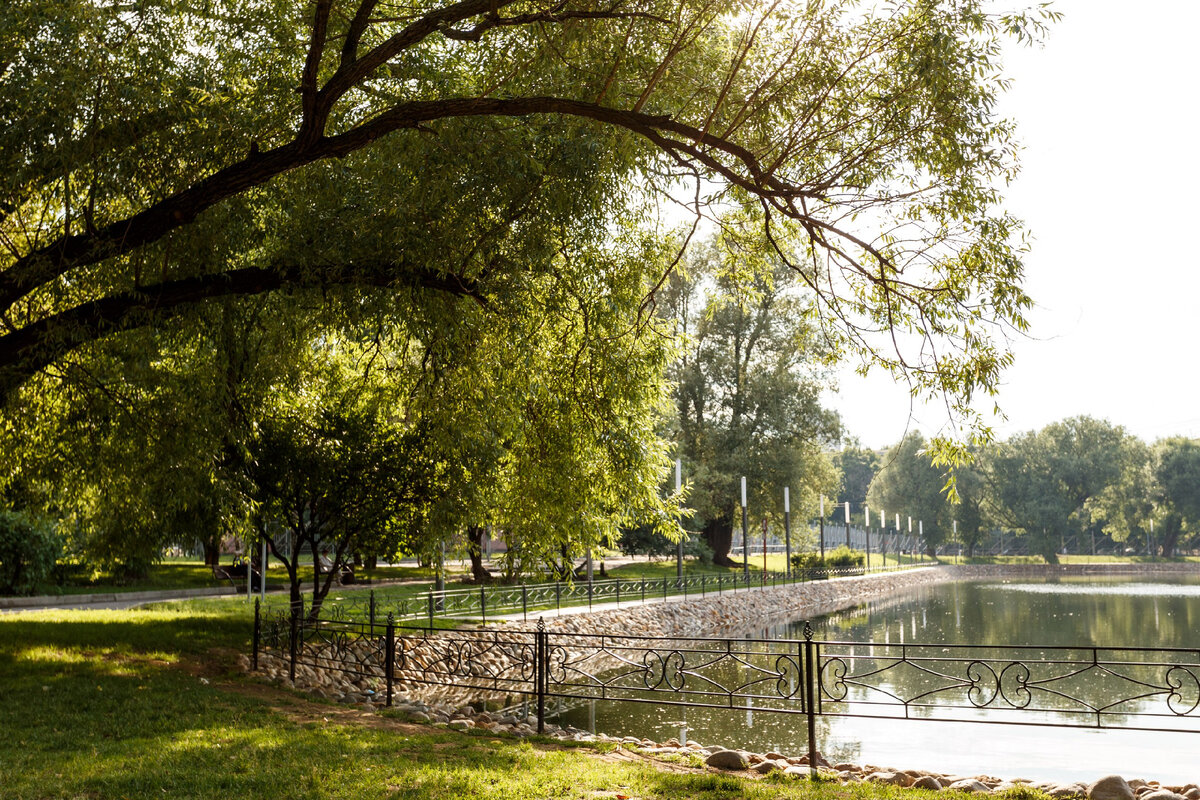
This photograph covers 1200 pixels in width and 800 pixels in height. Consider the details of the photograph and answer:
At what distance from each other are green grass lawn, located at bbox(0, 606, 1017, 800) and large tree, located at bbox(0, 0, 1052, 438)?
373 cm

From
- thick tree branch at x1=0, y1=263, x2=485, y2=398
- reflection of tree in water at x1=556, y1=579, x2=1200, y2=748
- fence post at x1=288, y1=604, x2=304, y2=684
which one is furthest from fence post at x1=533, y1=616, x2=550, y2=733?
fence post at x1=288, y1=604, x2=304, y2=684

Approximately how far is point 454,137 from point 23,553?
19936 mm

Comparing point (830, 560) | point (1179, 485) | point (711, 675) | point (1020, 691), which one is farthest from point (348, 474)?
point (1179, 485)

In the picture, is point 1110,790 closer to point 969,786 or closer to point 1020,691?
point 969,786

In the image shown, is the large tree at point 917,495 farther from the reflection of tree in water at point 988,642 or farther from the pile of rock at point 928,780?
the pile of rock at point 928,780

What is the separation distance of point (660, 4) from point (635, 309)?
13.6 feet

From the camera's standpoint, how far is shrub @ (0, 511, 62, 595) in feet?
71.3

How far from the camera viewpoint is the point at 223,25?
34.8 ft

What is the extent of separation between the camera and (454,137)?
8.54 metres

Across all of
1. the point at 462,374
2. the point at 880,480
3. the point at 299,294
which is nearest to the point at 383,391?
the point at 462,374

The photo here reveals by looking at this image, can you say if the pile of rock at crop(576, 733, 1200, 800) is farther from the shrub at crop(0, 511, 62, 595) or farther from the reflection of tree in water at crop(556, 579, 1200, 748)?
the shrub at crop(0, 511, 62, 595)

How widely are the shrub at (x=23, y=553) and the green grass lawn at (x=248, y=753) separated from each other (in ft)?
35.7

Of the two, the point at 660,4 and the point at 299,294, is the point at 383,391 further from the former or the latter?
the point at 660,4

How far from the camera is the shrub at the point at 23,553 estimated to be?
21.7 metres
